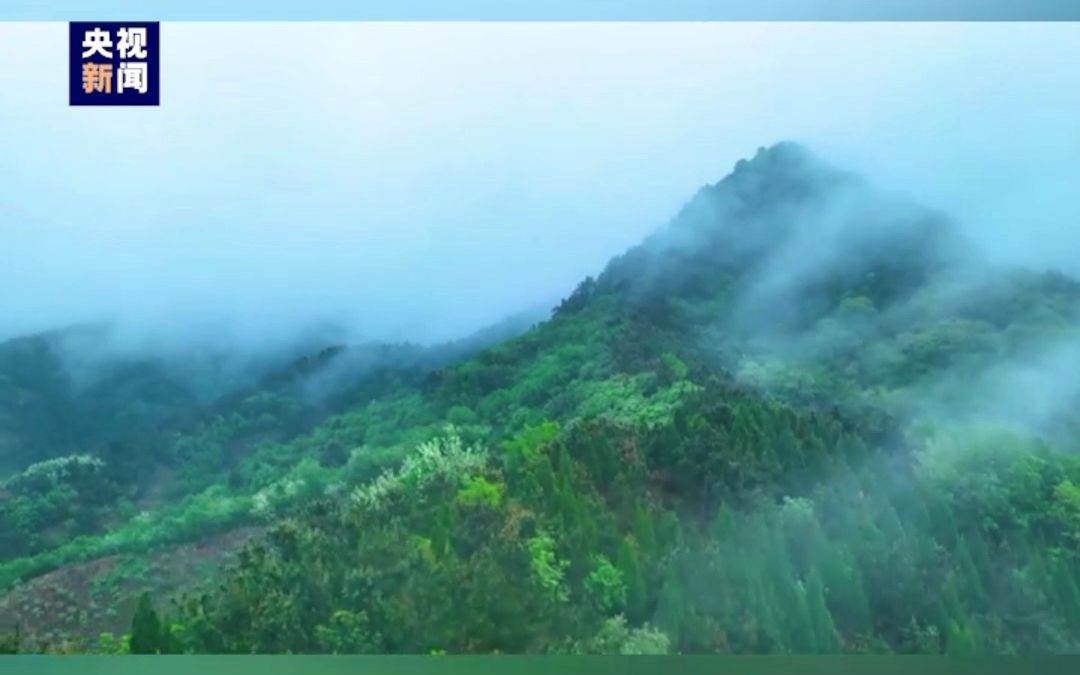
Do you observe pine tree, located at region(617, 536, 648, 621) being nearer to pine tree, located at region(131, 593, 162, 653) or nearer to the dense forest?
the dense forest

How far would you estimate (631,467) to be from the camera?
5.19m

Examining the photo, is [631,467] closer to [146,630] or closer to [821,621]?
[821,621]

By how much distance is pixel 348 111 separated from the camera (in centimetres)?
524

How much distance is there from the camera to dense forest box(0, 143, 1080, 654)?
5074 mm

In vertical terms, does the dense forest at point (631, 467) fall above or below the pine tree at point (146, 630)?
above

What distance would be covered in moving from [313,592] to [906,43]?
303cm

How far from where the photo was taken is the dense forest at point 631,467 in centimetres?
507

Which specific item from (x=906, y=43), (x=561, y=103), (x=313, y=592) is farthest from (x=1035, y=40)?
(x=313, y=592)

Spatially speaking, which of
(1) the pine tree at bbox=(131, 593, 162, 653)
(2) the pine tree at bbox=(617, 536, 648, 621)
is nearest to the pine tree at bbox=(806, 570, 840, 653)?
(2) the pine tree at bbox=(617, 536, 648, 621)

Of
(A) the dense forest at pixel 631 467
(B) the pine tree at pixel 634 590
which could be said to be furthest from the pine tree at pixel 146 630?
(B) the pine tree at pixel 634 590

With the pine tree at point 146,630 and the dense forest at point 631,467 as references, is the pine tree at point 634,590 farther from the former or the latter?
the pine tree at point 146,630

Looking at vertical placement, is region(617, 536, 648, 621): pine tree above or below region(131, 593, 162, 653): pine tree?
above

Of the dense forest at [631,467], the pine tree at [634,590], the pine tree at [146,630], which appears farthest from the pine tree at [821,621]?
the pine tree at [146,630]

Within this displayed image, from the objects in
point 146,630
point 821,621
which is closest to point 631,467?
point 821,621
